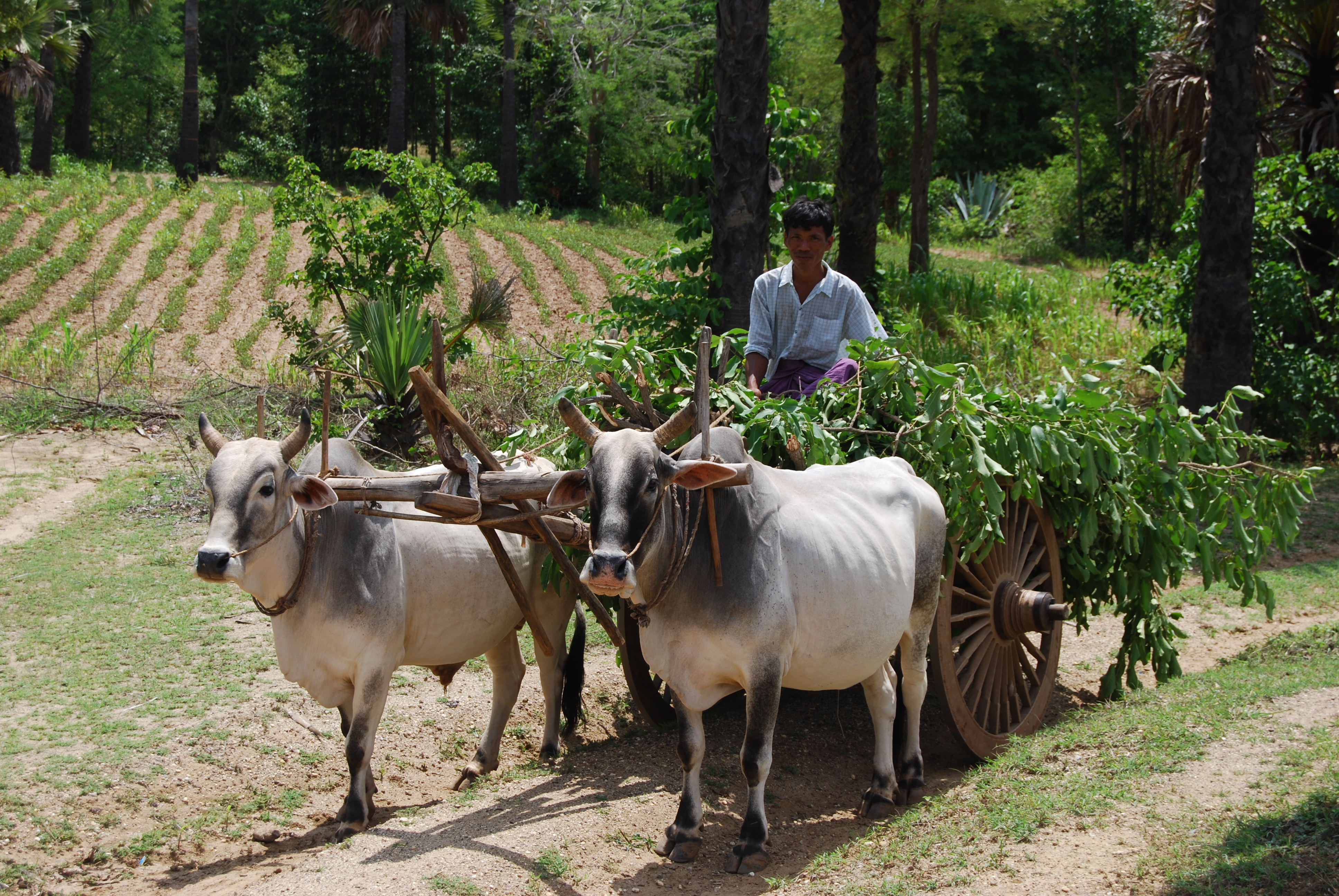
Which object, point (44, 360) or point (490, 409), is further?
point (44, 360)

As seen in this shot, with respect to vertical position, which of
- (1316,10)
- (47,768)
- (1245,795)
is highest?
(1316,10)

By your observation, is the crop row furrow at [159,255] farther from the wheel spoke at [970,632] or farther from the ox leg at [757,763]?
the ox leg at [757,763]

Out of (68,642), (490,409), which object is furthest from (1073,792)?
(490,409)

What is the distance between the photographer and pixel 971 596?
5.45 metres

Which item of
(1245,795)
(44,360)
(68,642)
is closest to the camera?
(1245,795)

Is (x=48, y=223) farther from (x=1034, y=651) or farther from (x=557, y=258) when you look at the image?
(x=1034, y=651)

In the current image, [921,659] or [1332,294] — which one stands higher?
[1332,294]

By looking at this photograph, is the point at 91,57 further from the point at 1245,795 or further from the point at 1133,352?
the point at 1245,795

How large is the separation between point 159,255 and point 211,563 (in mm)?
17864

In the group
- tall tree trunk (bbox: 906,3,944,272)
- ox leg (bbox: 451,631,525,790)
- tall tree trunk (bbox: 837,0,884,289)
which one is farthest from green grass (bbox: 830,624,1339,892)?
tall tree trunk (bbox: 906,3,944,272)

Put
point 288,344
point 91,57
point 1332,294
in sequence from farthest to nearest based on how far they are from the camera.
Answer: point 91,57 < point 288,344 < point 1332,294

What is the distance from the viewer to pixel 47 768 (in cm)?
514

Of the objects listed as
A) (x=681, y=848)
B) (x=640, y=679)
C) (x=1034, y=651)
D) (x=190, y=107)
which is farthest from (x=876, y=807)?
(x=190, y=107)

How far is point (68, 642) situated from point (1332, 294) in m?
12.4
